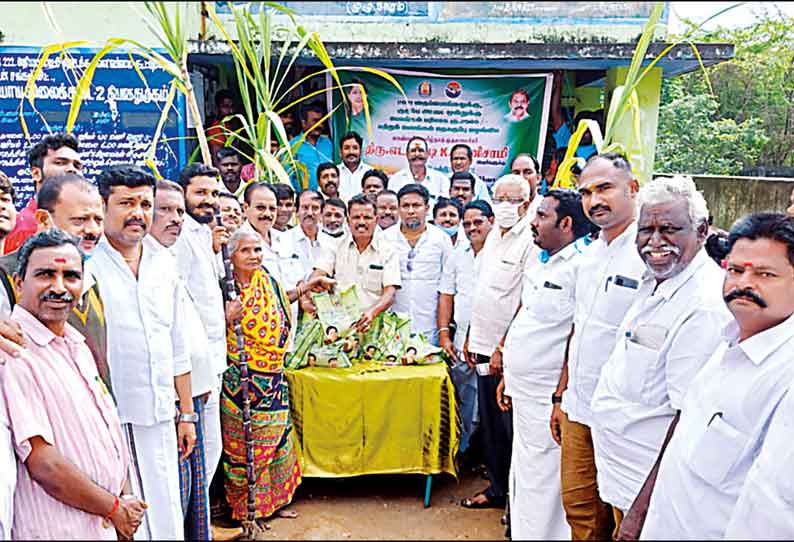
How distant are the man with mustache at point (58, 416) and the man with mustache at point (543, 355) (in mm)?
1871

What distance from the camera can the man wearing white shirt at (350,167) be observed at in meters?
6.08

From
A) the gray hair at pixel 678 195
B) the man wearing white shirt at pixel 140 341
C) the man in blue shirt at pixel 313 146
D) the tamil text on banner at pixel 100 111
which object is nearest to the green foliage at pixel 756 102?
the gray hair at pixel 678 195

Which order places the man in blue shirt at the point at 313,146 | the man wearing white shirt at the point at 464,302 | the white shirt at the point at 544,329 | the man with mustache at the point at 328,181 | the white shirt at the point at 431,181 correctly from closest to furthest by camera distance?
the white shirt at the point at 544,329 → the man wearing white shirt at the point at 464,302 → the man with mustache at the point at 328,181 → the white shirt at the point at 431,181 → the man in blue shirt at the point at 313,146

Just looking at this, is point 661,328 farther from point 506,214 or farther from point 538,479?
point 506,214

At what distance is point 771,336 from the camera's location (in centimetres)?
174

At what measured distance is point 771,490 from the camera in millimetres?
1581

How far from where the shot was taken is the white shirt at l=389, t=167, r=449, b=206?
627 cm

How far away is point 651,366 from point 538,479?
45.1 inches

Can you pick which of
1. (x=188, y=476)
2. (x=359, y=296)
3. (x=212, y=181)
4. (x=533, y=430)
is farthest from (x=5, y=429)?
(x=359, y=296)

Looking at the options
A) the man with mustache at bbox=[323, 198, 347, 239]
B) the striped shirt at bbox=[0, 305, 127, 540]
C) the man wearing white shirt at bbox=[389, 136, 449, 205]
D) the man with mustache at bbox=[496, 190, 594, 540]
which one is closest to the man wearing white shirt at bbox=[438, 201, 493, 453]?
the man with mustache at bbox=[323, 198, 347, 239]

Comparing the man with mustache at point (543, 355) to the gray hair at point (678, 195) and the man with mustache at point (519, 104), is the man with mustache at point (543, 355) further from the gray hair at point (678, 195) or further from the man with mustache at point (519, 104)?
the man with mustache at point (519, 104)

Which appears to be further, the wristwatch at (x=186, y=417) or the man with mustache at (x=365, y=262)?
the man with mustache at (x=365, y=262)

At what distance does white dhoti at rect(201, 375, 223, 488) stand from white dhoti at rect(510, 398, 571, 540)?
4.86 feet

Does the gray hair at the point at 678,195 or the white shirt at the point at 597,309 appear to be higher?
the gray hair at the point at 678,195
